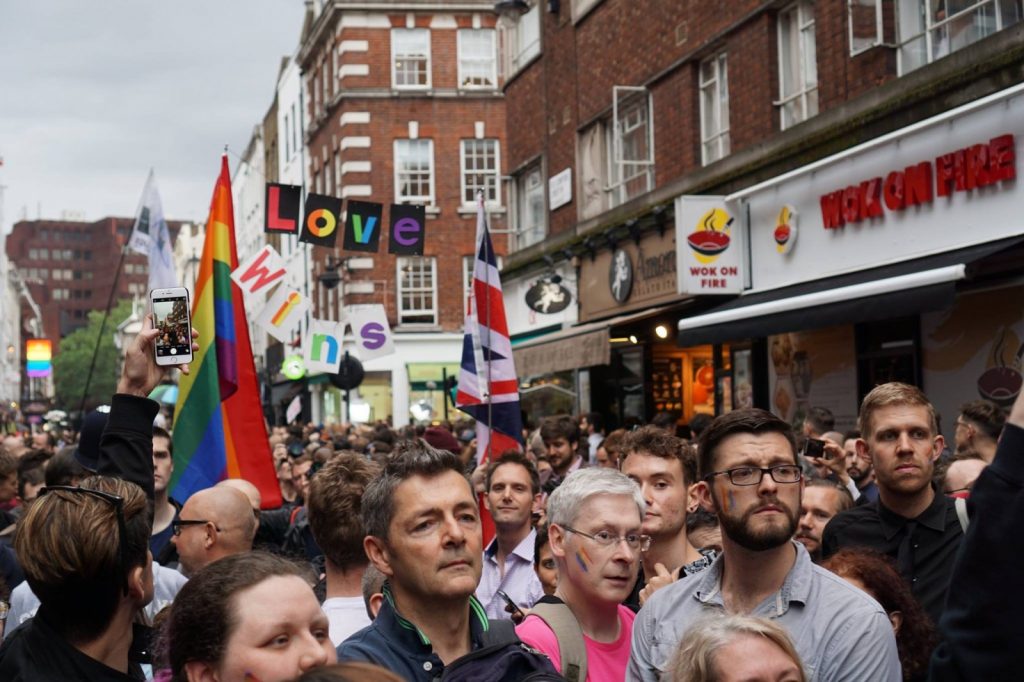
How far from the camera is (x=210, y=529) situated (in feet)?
18.6

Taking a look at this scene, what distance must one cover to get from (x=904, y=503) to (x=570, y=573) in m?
1.69

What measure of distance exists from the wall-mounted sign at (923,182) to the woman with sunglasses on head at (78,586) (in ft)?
33.9

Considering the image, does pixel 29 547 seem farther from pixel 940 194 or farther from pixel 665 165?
pixel 665 165

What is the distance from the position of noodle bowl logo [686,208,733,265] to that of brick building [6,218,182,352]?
176 metres

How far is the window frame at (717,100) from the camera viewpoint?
59.7 feet

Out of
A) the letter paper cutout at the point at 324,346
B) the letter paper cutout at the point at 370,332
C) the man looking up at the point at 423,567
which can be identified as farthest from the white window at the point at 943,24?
the man looking up at the point at 423,567

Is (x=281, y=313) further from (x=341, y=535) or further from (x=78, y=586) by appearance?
(x=78, y=586)

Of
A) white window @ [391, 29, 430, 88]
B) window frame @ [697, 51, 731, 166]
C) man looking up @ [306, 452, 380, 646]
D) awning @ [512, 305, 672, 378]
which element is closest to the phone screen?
man looking up @ [306, 452, 380, 646]

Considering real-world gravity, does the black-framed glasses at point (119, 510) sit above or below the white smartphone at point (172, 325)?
below

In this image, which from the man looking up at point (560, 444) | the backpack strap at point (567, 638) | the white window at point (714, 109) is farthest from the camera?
the white window at point (714, 109)

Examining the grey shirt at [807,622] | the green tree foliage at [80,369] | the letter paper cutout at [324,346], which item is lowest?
the grey shirt at [807,622]

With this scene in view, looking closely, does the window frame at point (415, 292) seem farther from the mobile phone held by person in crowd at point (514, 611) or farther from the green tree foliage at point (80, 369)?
the green tree foliage at point (80, 369)

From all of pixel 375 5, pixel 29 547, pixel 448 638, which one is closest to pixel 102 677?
pixel 29 547

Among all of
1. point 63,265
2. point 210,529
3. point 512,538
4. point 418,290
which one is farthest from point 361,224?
point 63,265
